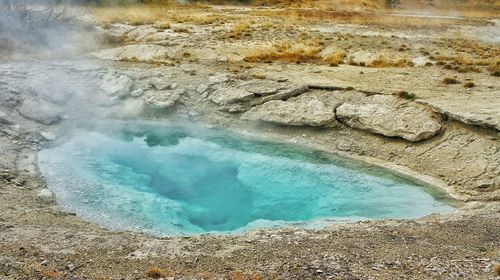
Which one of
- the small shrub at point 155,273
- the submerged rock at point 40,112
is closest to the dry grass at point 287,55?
the submerged rock at point 40,112

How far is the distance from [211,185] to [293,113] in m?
4.27

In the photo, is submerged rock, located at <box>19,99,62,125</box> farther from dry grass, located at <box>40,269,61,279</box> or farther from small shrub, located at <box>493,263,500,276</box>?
small shrub, located at <box>493,263,500,276</box>

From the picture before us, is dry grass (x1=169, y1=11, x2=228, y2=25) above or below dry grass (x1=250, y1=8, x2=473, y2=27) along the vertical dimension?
above

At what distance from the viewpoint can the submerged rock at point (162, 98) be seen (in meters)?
17.2

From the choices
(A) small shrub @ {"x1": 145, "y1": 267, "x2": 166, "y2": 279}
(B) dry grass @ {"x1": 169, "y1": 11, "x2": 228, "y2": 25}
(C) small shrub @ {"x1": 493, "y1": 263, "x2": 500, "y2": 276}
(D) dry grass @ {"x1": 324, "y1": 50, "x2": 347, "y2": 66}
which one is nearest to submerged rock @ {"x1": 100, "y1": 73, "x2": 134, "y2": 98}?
(D) dry grass @ {"x1": 324, "y1": 50, "x2": 347, "y2": 66}

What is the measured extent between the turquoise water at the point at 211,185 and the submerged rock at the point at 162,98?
58.6 inches

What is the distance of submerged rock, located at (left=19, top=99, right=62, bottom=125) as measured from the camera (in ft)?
52.2

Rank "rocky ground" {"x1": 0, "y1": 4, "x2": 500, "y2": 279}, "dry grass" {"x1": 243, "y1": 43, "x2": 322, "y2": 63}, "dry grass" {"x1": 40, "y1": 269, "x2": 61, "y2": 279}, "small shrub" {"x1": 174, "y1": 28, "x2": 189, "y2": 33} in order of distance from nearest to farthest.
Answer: "dry grass" {"x1": 40, "y1": 269, "x2": 61, "y2": 279} → "rocky ground" {"x1": 0, "y1": 4, "x2": 500, "y2": 279} → "dry grass" {"x1": 243, "y1": 43, "x2": 322, "y2": 63} → "small shrub" {"x1": 174, "y1": 28, "x2": 189, "y2": 33}

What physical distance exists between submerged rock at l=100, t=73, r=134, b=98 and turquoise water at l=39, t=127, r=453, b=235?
85.7 inches

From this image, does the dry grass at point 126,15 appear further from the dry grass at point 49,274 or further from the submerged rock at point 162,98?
the dry grass at point 49,274

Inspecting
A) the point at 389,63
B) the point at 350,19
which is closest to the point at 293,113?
the point at 389,63

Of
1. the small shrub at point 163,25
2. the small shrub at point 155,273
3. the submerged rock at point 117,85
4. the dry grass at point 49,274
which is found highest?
the small shrub at point 163,25

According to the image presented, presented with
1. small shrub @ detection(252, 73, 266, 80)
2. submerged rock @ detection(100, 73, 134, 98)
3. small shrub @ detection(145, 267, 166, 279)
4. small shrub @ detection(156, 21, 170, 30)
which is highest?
small shrub @ detection(156, 21, 170, 30)

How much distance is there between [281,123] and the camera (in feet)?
52.3
